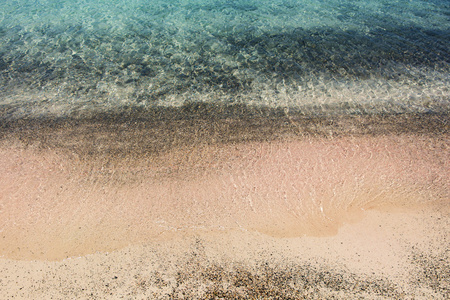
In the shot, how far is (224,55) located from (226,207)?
6848 millimetres

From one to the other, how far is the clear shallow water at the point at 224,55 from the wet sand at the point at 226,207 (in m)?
1.09

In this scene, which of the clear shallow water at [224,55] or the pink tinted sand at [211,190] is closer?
the pink tinted sand at [211,190]

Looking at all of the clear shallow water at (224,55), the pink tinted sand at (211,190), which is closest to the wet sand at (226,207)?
the pink tinted sand at (211,190)

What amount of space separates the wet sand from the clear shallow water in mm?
1095

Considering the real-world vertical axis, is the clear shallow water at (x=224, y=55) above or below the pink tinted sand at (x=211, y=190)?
above

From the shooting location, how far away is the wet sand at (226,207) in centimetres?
429

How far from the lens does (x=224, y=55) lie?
10414 mm

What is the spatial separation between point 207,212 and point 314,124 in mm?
3731

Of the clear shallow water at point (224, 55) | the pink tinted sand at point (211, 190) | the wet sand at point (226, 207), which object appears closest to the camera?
the wet sand at point (226, 207)

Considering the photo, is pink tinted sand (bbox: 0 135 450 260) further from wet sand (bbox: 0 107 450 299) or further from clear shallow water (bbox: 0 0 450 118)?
clear shallow water (bbox: 0 0 450 118)

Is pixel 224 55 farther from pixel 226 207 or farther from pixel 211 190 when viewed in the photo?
pixel 226 207

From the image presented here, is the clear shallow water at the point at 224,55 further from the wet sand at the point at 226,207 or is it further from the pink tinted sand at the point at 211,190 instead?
the pink tinted sand at the point at 211,190

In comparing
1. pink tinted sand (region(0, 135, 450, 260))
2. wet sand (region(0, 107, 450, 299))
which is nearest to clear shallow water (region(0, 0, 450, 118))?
wet sand (region(0, 107, 450, 299))

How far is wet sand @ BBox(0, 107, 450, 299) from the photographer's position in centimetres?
429
